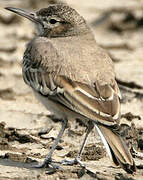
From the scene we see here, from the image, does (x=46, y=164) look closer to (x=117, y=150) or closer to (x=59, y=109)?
(x=59, y=109)

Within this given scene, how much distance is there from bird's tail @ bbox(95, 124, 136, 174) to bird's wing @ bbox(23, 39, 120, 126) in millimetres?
85

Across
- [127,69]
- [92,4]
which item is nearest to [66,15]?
[127,69]

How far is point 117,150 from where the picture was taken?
5.28 m

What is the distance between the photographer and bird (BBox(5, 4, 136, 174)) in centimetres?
536

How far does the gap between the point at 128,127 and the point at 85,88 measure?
1324 millimetres

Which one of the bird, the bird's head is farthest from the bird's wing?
the bird's head

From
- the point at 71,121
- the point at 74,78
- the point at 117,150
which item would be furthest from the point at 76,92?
the point at 71,121

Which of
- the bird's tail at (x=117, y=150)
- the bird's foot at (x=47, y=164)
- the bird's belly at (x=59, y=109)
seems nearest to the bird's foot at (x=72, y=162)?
the bird's foot at (x=47, y=164)

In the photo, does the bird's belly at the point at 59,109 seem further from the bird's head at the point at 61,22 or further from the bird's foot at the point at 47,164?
the bird's head at the point at 61,22

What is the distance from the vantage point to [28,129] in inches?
269

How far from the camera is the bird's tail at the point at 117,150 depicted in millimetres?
5223

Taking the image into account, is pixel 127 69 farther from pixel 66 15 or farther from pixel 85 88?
pixel 85 88

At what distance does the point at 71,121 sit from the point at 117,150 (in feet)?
5.67

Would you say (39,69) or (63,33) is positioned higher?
(63,33)
